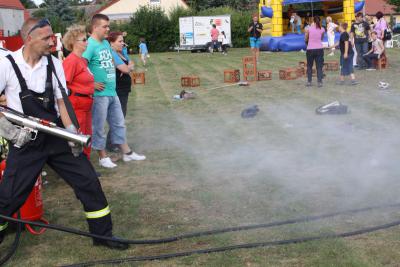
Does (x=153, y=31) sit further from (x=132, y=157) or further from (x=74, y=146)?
(x=74, y=146)

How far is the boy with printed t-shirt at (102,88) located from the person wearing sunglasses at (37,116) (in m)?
2.28

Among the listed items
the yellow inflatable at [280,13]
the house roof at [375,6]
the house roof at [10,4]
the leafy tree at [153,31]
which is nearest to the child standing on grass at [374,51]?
the yellow inflatable at [280,13]

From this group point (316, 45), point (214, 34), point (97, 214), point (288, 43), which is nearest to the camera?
point (97, 214)

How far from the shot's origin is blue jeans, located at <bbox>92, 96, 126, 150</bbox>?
6773mm

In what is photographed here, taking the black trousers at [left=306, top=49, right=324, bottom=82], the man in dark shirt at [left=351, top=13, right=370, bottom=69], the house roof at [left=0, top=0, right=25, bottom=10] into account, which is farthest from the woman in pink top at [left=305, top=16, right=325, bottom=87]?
the house roof at [left=0, top=0, right=25, bottom=10]

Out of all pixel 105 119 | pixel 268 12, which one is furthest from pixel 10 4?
pixel 105 119

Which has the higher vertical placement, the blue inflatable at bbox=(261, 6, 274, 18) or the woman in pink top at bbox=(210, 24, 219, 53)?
the blue inflatable at bbox=(261, 6, 274, 18)

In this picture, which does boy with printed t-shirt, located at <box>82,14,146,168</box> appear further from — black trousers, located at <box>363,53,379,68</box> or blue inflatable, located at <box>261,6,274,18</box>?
blue inflatable, located at <box>261,6,274,18</box>

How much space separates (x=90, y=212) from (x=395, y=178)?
338 centimetres

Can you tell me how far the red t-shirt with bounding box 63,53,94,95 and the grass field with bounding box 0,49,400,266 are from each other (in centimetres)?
115

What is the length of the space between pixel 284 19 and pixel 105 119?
24993 mm

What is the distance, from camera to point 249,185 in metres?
5.93

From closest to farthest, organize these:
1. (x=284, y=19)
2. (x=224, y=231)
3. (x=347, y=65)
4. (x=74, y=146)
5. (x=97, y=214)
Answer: (x=74, y=146) → (x=97, y=214) → (x=224, y=231) → (x=347, y=65) → (x=284, y=19)

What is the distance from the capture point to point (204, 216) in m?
5.05
